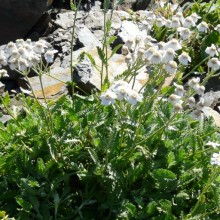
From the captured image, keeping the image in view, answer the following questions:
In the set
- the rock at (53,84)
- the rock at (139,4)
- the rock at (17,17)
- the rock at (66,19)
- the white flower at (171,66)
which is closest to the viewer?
the white flower at (171,66)

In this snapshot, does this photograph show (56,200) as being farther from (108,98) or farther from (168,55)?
(168,55)

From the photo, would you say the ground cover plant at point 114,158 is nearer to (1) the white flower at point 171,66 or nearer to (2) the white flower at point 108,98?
(1) the white flower at point 171,66

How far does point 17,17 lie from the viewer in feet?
18.3

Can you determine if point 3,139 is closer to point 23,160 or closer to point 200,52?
point 23,160

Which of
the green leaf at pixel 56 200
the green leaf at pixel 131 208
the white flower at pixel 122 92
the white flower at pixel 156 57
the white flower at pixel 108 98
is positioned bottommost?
the green leaf at pixel 56 200

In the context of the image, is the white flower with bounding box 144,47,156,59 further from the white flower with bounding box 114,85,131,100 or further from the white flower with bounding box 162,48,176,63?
the white flower with bounding box 114,85,131,100

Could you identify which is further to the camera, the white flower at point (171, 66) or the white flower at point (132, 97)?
the white flower at point (171, 66)

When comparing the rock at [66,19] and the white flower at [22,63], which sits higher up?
the white flower at [22,63]

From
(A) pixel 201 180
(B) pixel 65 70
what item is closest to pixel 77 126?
(A) pixel 201 180

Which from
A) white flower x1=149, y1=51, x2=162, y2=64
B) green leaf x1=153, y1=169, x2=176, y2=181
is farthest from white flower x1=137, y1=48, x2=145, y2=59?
green leaf x1=153, y1=169, x2=176, y2=181

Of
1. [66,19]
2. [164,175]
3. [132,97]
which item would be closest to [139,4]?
[66,19]

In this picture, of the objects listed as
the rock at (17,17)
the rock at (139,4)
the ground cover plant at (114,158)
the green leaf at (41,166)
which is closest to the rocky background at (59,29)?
the rock at (17,17)

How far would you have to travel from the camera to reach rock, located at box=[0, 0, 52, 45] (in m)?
5.55

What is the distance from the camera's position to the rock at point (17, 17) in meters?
5.55
